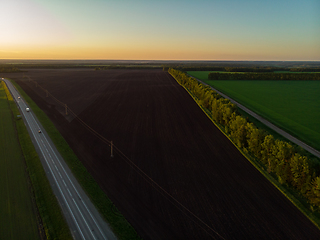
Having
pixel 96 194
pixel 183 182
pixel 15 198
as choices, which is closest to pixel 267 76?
pixel 183 182

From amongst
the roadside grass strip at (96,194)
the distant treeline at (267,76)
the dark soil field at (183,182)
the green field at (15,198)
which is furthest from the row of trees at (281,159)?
the distant treeline at (267,76)

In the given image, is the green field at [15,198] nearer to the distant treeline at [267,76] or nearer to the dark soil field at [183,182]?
the dark soil field at [183,182]

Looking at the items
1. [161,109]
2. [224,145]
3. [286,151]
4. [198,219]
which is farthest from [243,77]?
[198,219]

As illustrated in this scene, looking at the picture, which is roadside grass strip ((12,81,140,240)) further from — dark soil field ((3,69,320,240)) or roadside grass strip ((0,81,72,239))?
roadside grass strip ((0,81,72,239))

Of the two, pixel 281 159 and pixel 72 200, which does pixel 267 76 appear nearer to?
pixel 281 159

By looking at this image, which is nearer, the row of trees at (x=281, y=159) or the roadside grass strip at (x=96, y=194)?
the roadside grass strip at (x=96, y=194)

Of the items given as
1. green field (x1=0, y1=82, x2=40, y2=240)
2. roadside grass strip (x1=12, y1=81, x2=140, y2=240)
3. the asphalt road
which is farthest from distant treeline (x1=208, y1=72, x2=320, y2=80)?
green field (x1=0, y1=82, x2=40, y2=240)
